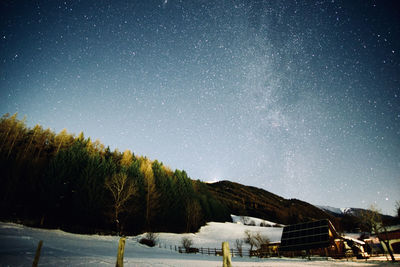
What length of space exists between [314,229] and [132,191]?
33.9 metres

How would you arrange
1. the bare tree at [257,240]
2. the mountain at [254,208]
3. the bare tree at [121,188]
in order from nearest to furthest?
1. the bare tree at [121,188]
2. the bare tree at [257,240]
3. the mountain at [254,208]

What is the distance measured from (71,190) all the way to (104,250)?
707 inches

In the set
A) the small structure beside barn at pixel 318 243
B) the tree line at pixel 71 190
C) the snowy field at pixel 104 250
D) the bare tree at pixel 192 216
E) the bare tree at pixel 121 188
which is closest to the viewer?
the snowy field at pixel 104 250

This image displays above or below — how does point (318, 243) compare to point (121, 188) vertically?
below

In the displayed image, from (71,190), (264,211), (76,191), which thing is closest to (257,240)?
(76,191)

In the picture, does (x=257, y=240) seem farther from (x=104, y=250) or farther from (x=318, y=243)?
(x=104, y=250)

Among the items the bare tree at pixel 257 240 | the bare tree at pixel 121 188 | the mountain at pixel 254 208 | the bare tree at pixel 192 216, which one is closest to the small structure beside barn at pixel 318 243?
the bare tree at pixel 257 240

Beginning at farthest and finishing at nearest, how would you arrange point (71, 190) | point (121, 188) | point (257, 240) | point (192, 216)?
point (192, 216)
point (257, 240)
point (121, 188)
point (71, 190)

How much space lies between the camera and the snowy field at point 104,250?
1348cm

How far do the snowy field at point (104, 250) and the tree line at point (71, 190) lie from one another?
417 centimetres

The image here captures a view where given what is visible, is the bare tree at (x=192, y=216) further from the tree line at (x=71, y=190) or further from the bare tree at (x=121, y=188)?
the bare tree at (x=121, y=188)

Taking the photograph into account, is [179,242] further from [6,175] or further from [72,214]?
[6,175]

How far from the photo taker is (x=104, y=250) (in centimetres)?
2117

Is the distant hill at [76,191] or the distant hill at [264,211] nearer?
the distant hill at [76,191]
